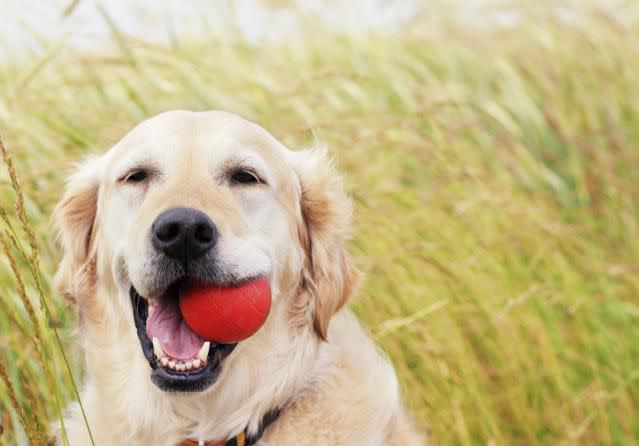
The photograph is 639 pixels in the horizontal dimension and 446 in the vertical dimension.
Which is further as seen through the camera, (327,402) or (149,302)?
(327,402)

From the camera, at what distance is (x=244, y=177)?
8.08ft

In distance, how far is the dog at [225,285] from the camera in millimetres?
2254

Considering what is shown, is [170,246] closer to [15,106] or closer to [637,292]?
[15,106]

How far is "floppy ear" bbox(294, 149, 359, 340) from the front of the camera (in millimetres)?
2516

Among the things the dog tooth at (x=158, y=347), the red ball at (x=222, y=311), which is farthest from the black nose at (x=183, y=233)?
the dog tooth at (x=158, y=347)

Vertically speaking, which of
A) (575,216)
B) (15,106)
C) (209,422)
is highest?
(15,106)

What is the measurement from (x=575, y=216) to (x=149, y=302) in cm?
319

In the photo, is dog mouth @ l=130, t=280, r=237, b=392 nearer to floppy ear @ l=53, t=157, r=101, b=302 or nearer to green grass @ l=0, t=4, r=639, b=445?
floppy ear @ l=53, t=157, r=101, b=302

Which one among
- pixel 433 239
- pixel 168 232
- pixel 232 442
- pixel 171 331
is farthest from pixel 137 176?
pixel 433 239

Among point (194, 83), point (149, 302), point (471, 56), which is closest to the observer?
point (149, 302)

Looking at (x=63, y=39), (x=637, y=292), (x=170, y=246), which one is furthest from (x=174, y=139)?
(x=637, y=292)

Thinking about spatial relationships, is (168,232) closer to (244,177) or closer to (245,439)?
(244,177)

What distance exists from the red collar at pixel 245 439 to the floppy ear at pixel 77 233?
23.7 inches

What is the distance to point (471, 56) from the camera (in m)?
6.23
